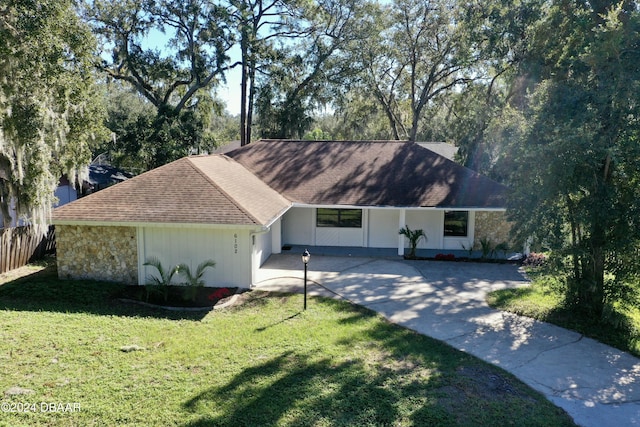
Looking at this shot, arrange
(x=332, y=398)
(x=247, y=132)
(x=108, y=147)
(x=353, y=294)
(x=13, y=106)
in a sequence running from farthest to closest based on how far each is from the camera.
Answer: (x=247, y=132) < (x=108, y=147) < (x=353, y=294) < (x=13, y=106) < (x=332, y=398)

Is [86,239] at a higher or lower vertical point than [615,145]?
lower

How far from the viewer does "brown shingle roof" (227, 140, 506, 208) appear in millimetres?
15375

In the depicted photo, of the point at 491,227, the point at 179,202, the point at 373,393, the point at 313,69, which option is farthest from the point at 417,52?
the point at 373,393

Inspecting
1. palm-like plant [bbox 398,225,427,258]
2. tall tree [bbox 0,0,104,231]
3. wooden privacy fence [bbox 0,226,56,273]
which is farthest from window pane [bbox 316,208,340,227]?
wooden privacy fence [bbox 0,226,56,273]

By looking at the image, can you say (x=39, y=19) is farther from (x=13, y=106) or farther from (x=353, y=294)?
(x=353, y=294)

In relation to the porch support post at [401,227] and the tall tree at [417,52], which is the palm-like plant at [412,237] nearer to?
the porch support post at [401,227]

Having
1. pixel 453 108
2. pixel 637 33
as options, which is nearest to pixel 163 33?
pixel 453 108

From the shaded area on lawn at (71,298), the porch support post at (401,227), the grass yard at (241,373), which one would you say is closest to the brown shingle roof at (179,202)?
the shaded area on lawn at (71,298)

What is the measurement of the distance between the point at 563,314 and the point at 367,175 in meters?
9.06

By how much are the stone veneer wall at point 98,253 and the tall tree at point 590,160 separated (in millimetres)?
9812

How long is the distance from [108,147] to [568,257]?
23.2m

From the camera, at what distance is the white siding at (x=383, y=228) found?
16.5m

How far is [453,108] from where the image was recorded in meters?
30.2

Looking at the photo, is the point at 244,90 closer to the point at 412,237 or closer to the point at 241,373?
the point at 412,237
